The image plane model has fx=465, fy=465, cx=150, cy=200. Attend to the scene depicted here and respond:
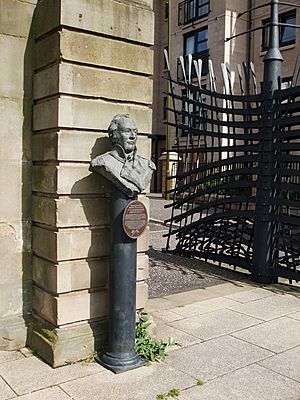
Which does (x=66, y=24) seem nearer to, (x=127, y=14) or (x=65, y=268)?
(x=127, y=14)

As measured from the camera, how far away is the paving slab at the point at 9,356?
4074 millimetres

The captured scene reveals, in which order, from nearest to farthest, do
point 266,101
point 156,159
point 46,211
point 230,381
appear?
point 230,381 → point 46,211 → point 266,101 → point 156,159

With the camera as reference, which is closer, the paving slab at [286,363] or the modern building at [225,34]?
the paving slab at [286,363]

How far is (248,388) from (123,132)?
2.29 metres

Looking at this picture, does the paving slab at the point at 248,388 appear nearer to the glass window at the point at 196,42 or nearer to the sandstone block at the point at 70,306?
the sandstone block at the point at 70,306

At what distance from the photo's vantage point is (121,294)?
398cm

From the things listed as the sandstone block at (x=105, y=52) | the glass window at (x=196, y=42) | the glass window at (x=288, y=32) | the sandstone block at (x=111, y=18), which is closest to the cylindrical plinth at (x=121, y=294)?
the sandstone block at (x=105, y=52)

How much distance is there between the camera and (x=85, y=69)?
398cm

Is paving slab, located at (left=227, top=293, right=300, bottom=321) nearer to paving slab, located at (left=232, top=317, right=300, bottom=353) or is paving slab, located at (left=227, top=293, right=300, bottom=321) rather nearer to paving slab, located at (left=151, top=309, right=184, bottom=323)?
paving slab, located at (left=232, top=317, right=300, bottom=353)

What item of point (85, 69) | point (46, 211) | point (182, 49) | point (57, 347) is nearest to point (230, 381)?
point (57, 347)

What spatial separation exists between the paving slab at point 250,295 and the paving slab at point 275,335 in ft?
3.00

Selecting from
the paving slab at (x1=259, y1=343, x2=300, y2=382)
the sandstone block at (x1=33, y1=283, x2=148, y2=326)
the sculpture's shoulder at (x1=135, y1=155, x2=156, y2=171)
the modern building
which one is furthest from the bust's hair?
the modern building

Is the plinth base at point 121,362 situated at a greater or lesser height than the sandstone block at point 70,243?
lesser

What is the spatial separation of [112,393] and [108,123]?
7.37ft
